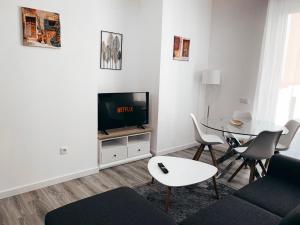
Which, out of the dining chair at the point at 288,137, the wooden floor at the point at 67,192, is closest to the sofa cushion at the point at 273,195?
the wooden floor at the point at 67,192

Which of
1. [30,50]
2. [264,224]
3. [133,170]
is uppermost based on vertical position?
[30,50]

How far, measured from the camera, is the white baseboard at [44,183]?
251cm

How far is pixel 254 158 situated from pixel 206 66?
2248 millimetres

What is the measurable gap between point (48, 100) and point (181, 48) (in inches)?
91.3

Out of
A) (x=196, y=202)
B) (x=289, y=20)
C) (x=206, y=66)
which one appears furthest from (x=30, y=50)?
(x=289, y=20)

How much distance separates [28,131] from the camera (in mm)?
2557

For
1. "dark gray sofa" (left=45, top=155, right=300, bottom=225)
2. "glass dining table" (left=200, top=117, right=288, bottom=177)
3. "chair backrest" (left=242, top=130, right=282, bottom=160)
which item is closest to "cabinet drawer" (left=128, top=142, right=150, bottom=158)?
"glass dining table" (left=200, top=117, right=288, bottom=177)

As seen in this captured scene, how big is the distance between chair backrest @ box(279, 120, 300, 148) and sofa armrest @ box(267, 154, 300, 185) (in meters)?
0.95

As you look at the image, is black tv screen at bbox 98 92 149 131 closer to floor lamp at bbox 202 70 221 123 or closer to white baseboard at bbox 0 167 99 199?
white baseboard at bbox 0 167 99 199

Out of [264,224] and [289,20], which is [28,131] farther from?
[289,20]

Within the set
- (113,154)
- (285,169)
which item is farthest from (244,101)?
(113,154)

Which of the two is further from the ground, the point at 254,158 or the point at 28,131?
the point at 28,131

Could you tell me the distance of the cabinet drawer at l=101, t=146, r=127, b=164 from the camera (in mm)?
3297

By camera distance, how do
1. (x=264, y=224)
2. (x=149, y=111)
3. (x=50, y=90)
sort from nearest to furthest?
1. (x=264, y=224)
2. (x=50, y=90)
3. (x=149, y=111)
